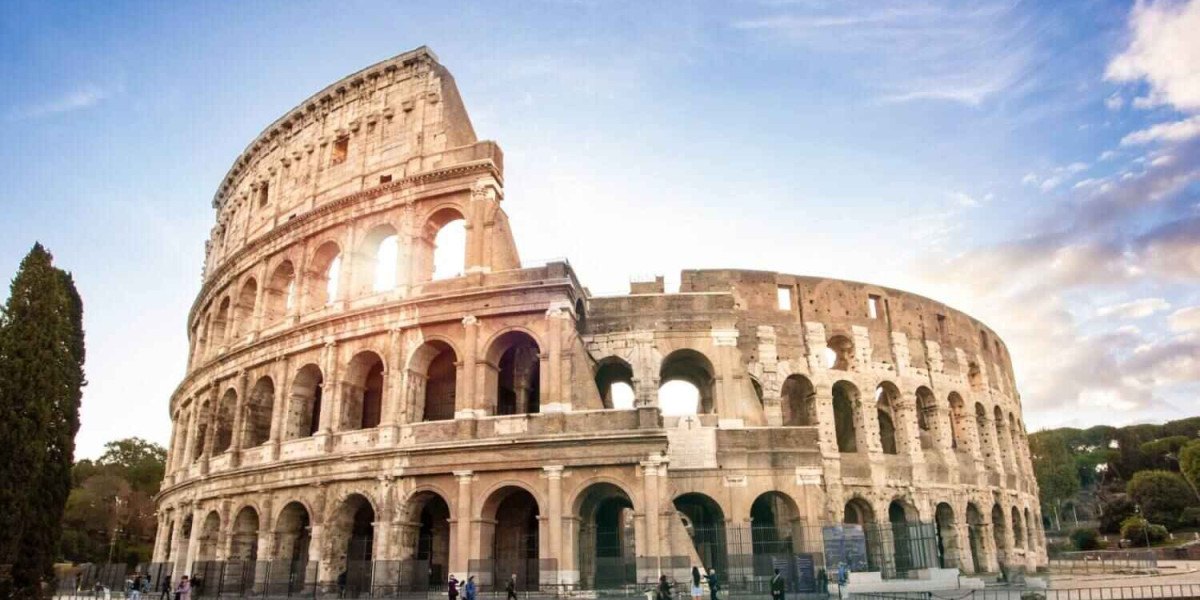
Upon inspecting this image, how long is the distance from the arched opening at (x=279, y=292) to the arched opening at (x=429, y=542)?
28.3 feet

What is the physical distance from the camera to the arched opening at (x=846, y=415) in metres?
24.8

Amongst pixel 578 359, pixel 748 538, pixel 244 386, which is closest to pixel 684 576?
pixel 748 538

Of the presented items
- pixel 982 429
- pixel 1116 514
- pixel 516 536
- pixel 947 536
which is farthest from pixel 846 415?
pixel 1116 514

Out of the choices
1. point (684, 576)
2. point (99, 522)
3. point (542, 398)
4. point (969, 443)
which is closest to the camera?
point (684, 576)

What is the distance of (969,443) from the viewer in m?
27.1

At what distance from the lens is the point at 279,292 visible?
2464cm

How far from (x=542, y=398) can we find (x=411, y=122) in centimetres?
1017

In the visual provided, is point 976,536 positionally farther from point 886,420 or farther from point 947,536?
point 886,420

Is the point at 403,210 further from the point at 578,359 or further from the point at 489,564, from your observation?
the point at 489,564

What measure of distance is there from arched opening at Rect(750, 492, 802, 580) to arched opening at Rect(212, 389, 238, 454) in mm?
16784

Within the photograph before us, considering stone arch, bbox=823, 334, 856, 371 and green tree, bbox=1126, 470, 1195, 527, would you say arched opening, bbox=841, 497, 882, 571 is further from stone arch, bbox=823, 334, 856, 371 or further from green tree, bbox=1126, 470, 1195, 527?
green tree, bbox=1126, 470, 1195, 527

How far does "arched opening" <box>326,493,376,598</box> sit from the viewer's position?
60.6ft

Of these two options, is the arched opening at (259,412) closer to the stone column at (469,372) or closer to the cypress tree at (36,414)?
the cypress tree at (36,414)

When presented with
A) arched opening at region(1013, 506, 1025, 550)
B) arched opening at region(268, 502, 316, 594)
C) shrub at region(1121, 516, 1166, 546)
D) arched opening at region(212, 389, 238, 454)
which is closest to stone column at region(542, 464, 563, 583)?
arched opening at region(268, 502, 316, 594)
